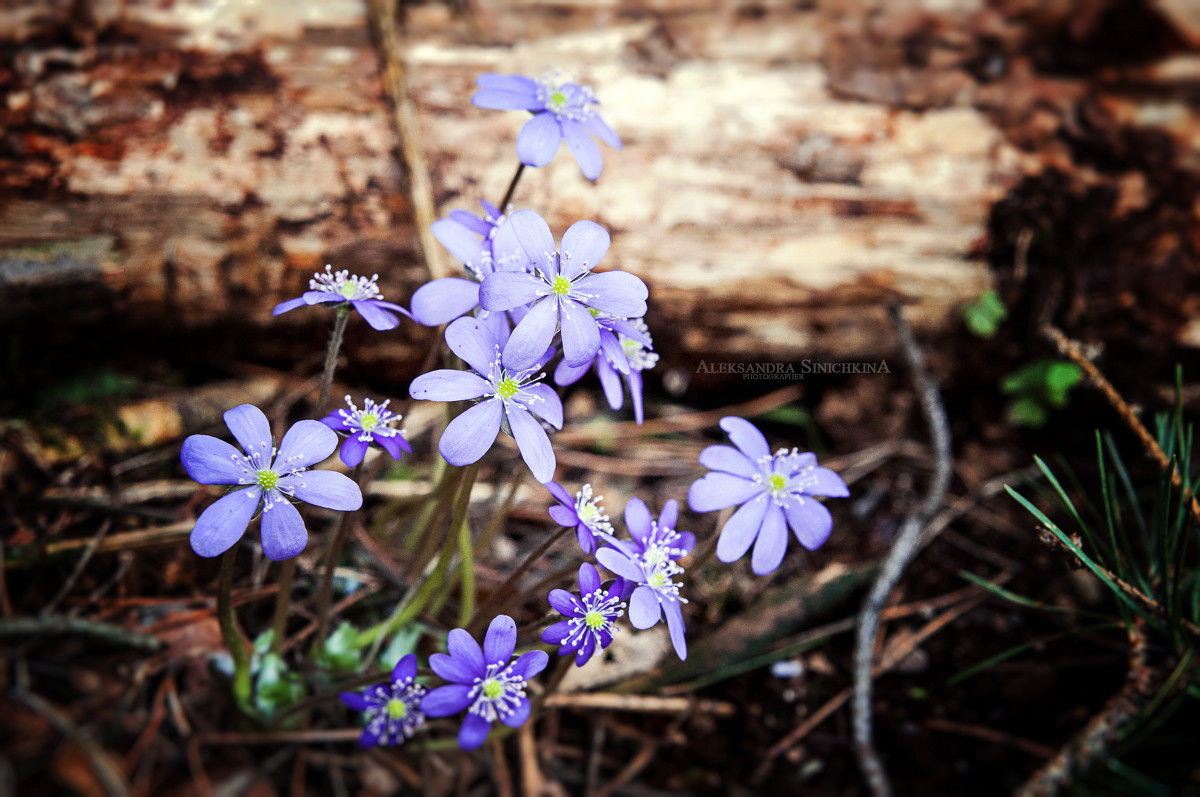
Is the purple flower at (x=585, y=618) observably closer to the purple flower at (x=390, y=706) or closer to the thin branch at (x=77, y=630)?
the purple flower at (x=390, y=706)

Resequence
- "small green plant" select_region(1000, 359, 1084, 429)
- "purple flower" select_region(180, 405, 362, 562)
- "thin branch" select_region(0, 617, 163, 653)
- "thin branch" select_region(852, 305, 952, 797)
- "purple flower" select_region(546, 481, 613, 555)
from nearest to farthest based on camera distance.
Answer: "purple flower" select_region(180, 405, 362, 562) → "purple flower" select_region(546, 481, 613, 555) → "thin branch" select_region(0, 617, 163, 653) → "thin branch" select_region(852, 305, 952, 797) → "small green plant" select_region(1000, 359, 1084, 429)

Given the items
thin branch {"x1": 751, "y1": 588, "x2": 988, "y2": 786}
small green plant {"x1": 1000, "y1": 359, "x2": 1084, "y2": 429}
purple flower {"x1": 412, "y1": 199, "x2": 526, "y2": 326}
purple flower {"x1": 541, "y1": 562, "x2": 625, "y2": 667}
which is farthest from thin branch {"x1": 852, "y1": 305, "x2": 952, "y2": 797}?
purple flower {"x1": 412, "y1": 199, "x2": 526, "y2": 326}

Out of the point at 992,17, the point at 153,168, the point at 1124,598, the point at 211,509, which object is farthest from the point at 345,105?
the point at 1124,598

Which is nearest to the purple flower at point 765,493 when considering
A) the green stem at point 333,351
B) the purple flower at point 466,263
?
the purple flower at point 466,263

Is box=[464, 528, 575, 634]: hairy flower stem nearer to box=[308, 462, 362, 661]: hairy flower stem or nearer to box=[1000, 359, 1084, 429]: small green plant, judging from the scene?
box=[308, 462, 362, 661]: hairy flower stem

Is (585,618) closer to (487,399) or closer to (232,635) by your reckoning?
(487,399)

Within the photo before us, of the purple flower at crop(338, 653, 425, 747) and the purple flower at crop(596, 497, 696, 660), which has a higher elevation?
the purple flower at crop(596, 497, 696, 660)

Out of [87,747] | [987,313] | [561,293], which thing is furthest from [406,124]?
[987,313]
